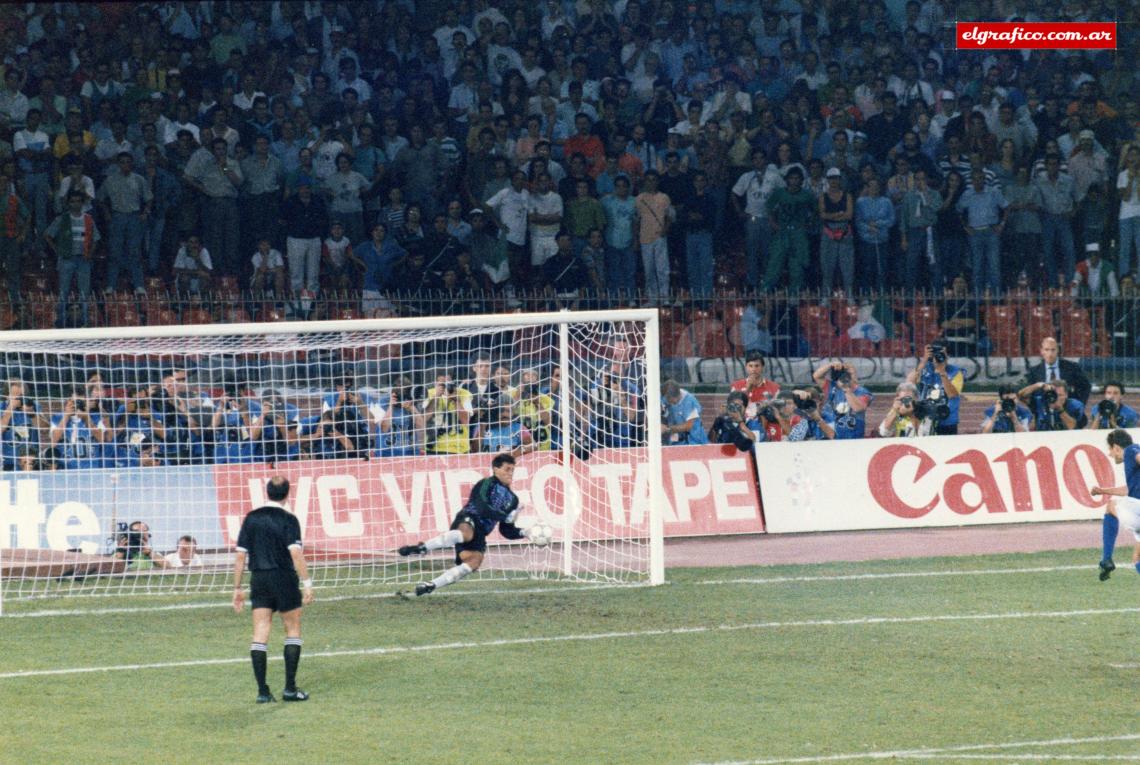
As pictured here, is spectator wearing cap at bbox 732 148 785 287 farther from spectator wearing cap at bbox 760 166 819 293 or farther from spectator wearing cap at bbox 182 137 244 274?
spectator wearing cap at bbox 182 137 244 274

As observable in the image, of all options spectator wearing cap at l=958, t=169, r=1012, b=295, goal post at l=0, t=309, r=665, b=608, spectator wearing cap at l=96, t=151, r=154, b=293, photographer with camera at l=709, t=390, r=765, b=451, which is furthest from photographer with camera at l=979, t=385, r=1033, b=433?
spectator wearing cap at l=96, t=151, r=154, b=293

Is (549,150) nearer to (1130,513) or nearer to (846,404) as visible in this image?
(846,404)

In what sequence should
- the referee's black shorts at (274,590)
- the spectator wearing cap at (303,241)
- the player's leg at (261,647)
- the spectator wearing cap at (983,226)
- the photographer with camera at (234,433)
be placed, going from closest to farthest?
the player's leg at (261,647) → the referee's black shorts at (274,590) → the photographer with camera at (234,433) → the spectator wearing cap at (303,241) → the spectator wearing cap at (983,226)

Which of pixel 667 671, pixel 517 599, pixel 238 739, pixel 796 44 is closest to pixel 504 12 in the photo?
pixel 796 44

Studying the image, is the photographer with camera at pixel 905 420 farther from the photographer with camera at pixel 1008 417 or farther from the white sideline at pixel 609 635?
the white sideline at pixel 609 635

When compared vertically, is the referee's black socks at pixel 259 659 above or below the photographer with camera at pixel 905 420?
below

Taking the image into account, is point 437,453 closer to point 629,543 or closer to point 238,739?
point 629,543

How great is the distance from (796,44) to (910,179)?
3.67 meters

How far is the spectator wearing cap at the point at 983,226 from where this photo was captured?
22.5 m

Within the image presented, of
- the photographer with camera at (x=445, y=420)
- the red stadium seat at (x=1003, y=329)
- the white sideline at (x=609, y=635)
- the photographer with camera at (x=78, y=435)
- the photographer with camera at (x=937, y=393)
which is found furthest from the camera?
the red stadium seat at (x=1003, y=329)

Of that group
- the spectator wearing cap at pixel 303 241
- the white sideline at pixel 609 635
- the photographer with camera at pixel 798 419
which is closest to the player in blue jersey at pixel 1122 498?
the white sideline at pixel 609 635

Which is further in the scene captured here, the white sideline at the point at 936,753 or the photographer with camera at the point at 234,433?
the photographer with camera at the point at 234,433

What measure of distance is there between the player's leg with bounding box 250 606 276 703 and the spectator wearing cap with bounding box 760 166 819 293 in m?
12.4

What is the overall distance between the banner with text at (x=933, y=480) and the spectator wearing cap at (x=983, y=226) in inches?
169
